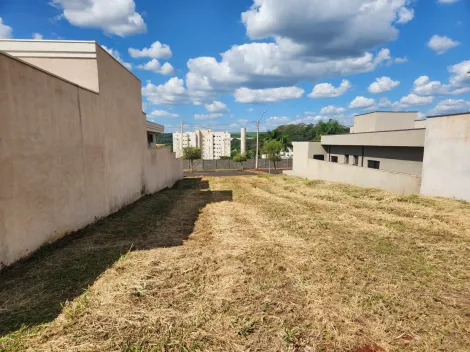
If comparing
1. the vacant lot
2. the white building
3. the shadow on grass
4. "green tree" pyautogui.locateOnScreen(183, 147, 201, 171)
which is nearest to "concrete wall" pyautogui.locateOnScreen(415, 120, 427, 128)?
the vacant lot

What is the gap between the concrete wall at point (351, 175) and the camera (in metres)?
13.0

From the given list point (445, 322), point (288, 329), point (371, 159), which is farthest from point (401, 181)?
point (288, 329)

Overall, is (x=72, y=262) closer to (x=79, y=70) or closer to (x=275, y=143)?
(x=79, y=70)

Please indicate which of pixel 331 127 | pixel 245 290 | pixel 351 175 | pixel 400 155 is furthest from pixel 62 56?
pixel 331 127

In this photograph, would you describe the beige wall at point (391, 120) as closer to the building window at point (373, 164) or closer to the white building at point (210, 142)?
the building window at point (373, 164)

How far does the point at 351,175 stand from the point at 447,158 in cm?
682

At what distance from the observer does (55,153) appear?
5918 millimetres

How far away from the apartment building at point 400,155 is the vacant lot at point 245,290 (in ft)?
14.7

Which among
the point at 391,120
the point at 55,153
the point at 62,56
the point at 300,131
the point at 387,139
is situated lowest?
the point at 55,153

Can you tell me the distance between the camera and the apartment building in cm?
1071

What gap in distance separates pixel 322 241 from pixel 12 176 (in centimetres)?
682

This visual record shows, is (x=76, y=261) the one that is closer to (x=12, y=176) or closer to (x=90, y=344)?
(x=12, y=176)

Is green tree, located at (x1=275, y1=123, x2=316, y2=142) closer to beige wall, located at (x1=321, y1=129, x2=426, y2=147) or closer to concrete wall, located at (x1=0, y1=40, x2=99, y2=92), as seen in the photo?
beige wall, located at (x1=321, y1=129, x2=426, y2=147)

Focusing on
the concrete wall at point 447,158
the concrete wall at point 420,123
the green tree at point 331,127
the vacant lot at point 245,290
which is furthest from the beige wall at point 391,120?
the green tree at point 331,127
